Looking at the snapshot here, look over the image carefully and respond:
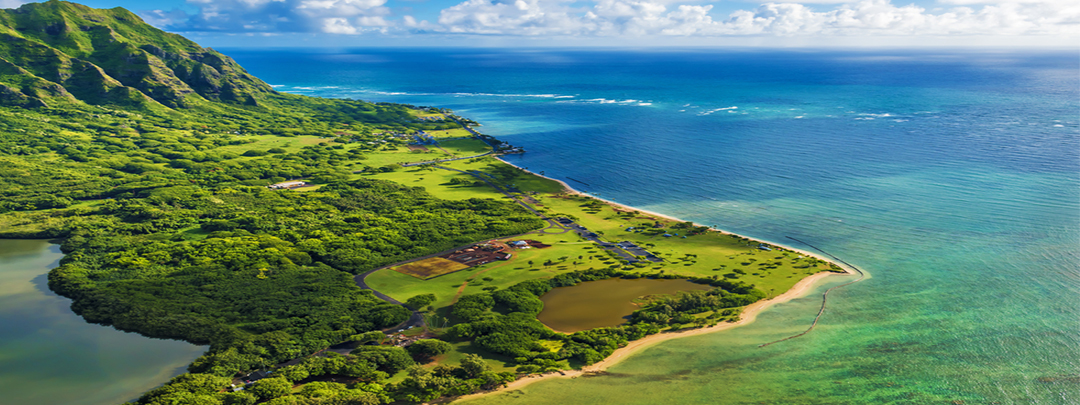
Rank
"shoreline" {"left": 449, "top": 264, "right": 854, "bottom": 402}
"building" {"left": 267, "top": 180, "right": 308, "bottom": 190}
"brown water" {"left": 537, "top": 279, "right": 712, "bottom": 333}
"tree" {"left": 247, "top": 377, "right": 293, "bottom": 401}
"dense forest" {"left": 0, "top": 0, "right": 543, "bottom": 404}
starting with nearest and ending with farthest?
"tree" {"left": 247, "top": 377, "right": 293, "bottom": 401} → "shoreline" {"left": 449, "top": 264, "right": 854, "bottom": 402} → "dense forest" {"left": 0, "top": 0, "right": 543, "bottom": 404} → "brown water" {"left": 537, "top": 279, "right": 712, "bottom": 333} → "building" {"left": 267, "top": 180, "right": 308, "bottom": 190}

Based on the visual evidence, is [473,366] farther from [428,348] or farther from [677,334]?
[677,334]

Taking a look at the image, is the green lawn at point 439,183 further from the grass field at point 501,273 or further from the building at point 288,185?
the grass field at point 501,273

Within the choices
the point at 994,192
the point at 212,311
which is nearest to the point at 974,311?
the point at 994,192

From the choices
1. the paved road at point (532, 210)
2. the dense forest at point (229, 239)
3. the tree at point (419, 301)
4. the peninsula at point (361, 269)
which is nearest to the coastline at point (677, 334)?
the peninsula at point (361, 269)

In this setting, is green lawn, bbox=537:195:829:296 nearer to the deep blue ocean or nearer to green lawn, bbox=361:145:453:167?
the deep blue ocean

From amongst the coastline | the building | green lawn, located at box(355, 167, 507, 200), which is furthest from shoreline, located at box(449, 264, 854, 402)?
the building

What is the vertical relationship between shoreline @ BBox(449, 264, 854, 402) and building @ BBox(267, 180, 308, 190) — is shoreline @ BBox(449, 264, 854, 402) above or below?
below
